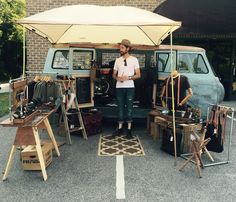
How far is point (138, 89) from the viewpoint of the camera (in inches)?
345

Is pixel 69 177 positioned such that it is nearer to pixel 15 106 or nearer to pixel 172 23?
pixel 15 106

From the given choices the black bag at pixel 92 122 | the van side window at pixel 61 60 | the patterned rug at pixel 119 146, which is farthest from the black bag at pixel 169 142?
the van side window at pixel 61 60

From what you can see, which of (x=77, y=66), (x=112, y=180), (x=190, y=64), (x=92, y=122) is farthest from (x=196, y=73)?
(x=112, y=180)

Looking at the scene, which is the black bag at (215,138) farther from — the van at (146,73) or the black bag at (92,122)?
the black bag at (92,122)

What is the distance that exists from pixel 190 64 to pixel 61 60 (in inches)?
129

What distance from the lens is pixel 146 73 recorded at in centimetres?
867

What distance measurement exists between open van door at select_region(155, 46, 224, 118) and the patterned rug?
6.04ft

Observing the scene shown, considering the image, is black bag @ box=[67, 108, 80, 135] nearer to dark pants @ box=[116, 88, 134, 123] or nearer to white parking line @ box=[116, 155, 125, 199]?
dark pants @ box=[116, 88, 134, 123]

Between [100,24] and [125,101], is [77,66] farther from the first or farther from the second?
[100,24]

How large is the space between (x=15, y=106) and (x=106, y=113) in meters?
3.25

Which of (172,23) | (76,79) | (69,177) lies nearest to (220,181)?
(69,177)

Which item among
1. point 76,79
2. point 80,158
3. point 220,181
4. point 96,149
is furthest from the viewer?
point 76,79

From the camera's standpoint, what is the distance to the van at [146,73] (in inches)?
316

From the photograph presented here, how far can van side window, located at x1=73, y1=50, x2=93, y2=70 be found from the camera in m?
8.09
